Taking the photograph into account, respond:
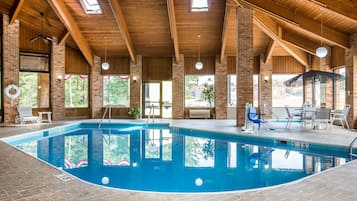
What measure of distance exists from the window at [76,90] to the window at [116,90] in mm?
1016

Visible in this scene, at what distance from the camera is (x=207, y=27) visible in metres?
11.8

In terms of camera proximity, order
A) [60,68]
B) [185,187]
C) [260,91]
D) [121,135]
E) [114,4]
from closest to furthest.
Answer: [185,187] < [121,135] < [114,4] < [60,68] < [260,91]

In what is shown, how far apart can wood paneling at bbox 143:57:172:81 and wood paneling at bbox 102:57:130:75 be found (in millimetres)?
967

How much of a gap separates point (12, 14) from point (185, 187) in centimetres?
1026

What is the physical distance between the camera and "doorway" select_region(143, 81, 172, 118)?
14.3 metres

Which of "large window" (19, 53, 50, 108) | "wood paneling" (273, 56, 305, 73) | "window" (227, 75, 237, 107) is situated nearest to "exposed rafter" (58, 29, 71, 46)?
"large window" (19, 53, 50, 108)

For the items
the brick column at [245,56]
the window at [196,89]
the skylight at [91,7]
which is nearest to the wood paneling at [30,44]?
the skylight at [91,7]

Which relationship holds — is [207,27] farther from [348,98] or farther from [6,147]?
[6,147]

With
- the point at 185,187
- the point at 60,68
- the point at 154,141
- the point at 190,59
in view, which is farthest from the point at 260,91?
the point at 185,187

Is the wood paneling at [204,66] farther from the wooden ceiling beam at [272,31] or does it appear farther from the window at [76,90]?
the window at [76,90]

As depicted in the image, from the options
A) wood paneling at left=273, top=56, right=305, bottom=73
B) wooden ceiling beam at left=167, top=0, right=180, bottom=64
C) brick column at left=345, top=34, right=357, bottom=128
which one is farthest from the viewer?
wood paneling at left=273, top=56, right=305, bottom=73

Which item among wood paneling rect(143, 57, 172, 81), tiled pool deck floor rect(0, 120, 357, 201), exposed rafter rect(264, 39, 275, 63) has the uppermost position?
exposed rafter rect(264, 39, 275, 63)

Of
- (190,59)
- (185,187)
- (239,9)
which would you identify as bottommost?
(185,187)

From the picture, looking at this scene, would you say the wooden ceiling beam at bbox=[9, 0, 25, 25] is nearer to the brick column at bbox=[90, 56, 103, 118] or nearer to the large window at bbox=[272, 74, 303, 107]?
the brick column at bbox=[90, 56, 103, 118]
